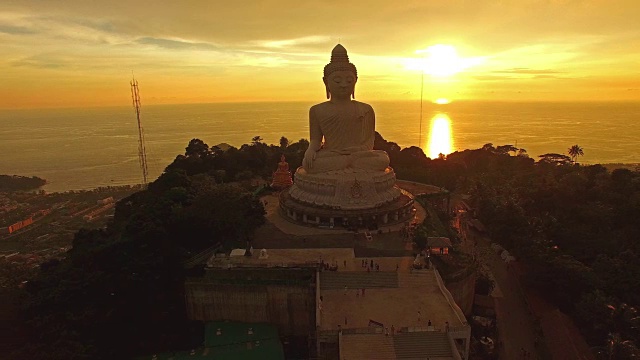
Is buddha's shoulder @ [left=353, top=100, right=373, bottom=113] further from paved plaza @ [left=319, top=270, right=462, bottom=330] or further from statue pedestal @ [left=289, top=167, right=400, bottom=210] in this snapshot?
paved plaza @ [left=319, top=270, right=462, bottom=330]

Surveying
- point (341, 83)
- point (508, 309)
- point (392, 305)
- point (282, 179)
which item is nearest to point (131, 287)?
point (392, 305)

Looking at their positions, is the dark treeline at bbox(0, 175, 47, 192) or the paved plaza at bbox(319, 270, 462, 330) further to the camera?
the dark treeline at bbox(0, 175, 47, 192)

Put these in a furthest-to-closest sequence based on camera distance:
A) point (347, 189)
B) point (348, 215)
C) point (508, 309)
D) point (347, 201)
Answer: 1. point (347, 189)
2. point (347, 201)
3. point (348, 215)
4. point (508, 309)

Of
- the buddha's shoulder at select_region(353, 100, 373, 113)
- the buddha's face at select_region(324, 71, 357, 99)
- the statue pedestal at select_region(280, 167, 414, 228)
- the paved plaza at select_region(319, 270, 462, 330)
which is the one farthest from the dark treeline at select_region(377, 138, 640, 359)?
the buddha's face at select_region(324, 71, 357, 99)

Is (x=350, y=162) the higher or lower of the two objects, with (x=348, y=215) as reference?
higher

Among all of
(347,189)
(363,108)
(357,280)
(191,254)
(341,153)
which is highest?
(363,108)

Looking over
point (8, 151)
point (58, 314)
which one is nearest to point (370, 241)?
point (58, 314)

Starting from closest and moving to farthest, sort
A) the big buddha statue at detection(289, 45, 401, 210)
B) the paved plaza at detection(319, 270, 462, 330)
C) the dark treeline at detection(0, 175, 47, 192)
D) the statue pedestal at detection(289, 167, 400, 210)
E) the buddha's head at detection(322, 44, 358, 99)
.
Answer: the paved plaza at detection(319, 270, 462, 330) < the statue pedestal at detection(289, 167, 400, 210) < the big buddha statue at detection(289, 45, 401, 210) < the buddha's head at detection(322, 44, 358, 99) < the dark treeline at detection(0, 175, 47, 192)

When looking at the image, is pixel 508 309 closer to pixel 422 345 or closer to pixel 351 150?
pixel 422 345
